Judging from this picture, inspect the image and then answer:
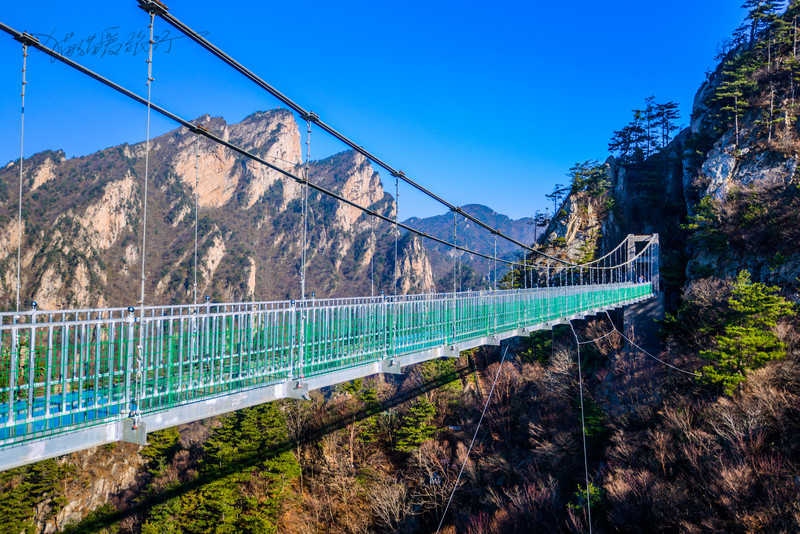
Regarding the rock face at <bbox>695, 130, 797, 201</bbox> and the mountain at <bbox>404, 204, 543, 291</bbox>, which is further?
the mountain at <bbox>404, 204, 543, 291</bbox>

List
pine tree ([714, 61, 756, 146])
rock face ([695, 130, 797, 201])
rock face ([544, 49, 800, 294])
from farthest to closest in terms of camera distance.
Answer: pine tree ([714, 61, 756, 146]) < rock face ([695, 130, 797, 201]) < rock face ([544, 49, 800, 294])

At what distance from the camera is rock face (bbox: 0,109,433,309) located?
5938 centimetres

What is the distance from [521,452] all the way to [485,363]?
10076mm

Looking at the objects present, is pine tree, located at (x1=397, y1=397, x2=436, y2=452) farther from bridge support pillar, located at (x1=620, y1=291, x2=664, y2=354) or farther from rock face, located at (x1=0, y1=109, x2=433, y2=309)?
rock face, located at (x1=0, y1=109, x2=433, y2=309)

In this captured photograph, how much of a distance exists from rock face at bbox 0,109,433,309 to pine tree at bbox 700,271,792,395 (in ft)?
126

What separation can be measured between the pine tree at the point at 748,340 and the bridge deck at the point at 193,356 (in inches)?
419

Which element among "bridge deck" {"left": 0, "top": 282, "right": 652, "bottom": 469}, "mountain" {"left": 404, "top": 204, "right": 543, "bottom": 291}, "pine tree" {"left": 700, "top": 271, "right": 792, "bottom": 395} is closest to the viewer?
"bridge deck" {"left": 0, "top": 282, "right": 652, "bottom": 469}

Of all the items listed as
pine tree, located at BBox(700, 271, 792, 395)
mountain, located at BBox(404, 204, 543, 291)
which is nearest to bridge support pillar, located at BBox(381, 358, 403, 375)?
pine tree, located at BBox(700, 271, 792, 395)

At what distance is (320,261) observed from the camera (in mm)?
112438

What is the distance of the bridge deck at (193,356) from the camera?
3922 millimetres

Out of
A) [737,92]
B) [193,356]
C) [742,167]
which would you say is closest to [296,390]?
[193,356]

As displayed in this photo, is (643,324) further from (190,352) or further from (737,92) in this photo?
(190,352)

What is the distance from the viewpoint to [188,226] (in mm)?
90000

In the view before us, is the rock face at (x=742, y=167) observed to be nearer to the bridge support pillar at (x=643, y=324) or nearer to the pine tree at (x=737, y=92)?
the pine tree at (x=737, y=92)
